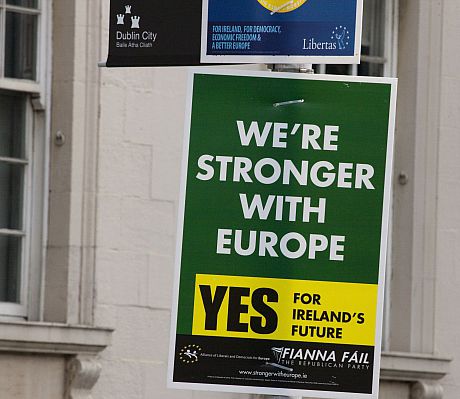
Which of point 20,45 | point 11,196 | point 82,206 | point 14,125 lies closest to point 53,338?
point 82,206

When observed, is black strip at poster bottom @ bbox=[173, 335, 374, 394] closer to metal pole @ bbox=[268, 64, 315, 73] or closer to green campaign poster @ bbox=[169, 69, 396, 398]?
green campaign poster @ bbox=[169, 69, 396, 398]

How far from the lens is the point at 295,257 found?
23.3 feet

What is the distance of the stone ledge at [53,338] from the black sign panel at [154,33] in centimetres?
506

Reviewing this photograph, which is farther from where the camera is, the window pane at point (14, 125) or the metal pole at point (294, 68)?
the window pane at point (14, 125)

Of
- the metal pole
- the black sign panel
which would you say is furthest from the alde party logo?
the metal pole

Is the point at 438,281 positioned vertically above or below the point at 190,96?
below

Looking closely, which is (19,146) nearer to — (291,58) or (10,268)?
(10,268)

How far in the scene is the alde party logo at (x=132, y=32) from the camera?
24.2ft

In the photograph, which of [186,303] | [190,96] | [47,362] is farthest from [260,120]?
[47,362]

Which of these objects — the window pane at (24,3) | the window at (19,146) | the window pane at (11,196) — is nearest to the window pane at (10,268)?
the window at (19,146)

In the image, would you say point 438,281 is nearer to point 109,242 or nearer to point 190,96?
point 109,242

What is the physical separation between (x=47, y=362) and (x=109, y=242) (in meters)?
1.06

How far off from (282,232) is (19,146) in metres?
6.40

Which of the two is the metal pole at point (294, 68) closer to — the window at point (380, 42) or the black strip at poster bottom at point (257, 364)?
the black strip at poster bottom at point (257, 364)
